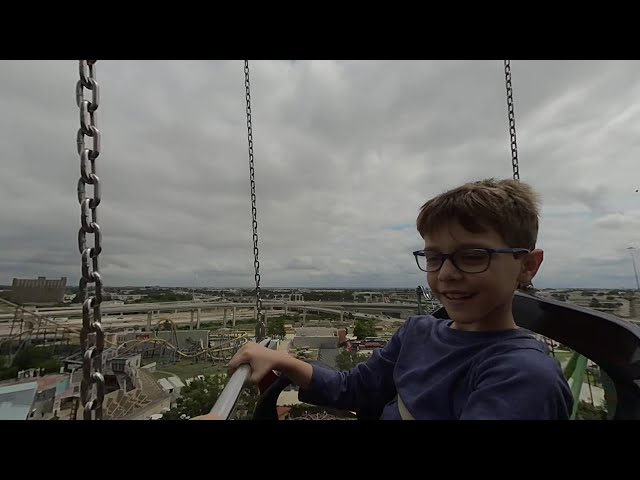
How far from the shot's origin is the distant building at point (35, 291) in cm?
136

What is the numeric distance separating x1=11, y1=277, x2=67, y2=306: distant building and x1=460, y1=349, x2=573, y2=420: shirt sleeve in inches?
62.2

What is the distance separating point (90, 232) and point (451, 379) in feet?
2.84

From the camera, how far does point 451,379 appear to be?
694mm

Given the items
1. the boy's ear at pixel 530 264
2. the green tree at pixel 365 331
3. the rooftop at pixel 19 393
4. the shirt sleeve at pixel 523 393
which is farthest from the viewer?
the green tree at pixel 365 331

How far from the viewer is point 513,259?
72 cm

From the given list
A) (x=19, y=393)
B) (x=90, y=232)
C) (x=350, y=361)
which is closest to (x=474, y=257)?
(x=90, y=232)

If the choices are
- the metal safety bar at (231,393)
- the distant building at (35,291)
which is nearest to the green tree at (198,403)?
the metal safety bar at (231,393)

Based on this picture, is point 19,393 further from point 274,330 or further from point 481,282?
point 481,282

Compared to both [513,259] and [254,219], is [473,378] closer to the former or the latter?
[513,259]

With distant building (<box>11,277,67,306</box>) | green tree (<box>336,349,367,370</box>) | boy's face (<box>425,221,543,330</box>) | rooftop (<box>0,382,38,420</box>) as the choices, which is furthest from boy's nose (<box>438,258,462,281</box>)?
rooftop (<box>0,382,38,420</box>)

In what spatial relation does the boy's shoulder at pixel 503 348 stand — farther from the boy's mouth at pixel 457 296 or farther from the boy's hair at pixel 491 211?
the boy's hair at pixel 491 211

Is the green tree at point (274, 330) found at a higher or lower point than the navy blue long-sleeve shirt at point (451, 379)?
lower
